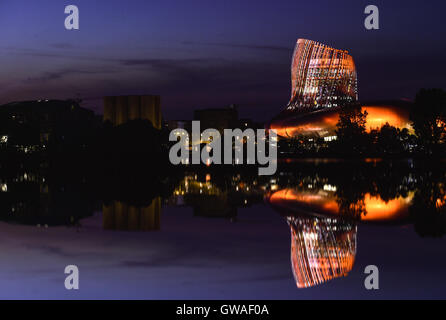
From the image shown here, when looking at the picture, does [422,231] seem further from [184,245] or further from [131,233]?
[131,233]

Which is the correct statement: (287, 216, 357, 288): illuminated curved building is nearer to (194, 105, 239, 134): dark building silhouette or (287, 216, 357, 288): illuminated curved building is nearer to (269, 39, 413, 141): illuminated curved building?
(269, 39, 413, 141): illuminated curved building

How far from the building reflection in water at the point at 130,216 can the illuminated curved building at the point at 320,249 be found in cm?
277

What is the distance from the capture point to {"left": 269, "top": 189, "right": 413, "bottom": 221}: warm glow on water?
48.7 ft

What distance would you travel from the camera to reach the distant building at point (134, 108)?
115875mm

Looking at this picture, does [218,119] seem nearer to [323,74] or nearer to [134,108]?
[323,74]

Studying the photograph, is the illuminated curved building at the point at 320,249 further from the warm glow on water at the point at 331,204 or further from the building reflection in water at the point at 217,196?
the building reflection in water at the point at 217,196

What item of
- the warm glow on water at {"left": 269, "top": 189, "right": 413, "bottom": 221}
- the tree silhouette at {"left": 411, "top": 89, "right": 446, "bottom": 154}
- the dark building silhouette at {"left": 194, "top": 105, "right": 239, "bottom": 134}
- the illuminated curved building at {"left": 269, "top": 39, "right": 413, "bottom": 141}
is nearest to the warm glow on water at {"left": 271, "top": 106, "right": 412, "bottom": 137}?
the illuminated curved building at {"left": 269, "top": 39, "right": 413, "bottom": 141}

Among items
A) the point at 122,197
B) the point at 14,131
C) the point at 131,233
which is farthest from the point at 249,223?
the point at 14,131

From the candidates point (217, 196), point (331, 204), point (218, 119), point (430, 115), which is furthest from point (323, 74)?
point (331, 204)

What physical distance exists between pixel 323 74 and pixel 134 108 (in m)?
38.7

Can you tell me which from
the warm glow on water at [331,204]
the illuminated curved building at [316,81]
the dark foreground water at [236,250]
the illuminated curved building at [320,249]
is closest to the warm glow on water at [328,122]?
the illuminated curved building at [316,81]

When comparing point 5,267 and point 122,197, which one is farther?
point 122,197

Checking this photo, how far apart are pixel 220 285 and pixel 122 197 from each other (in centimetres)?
1090

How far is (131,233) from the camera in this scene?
12.6 m
